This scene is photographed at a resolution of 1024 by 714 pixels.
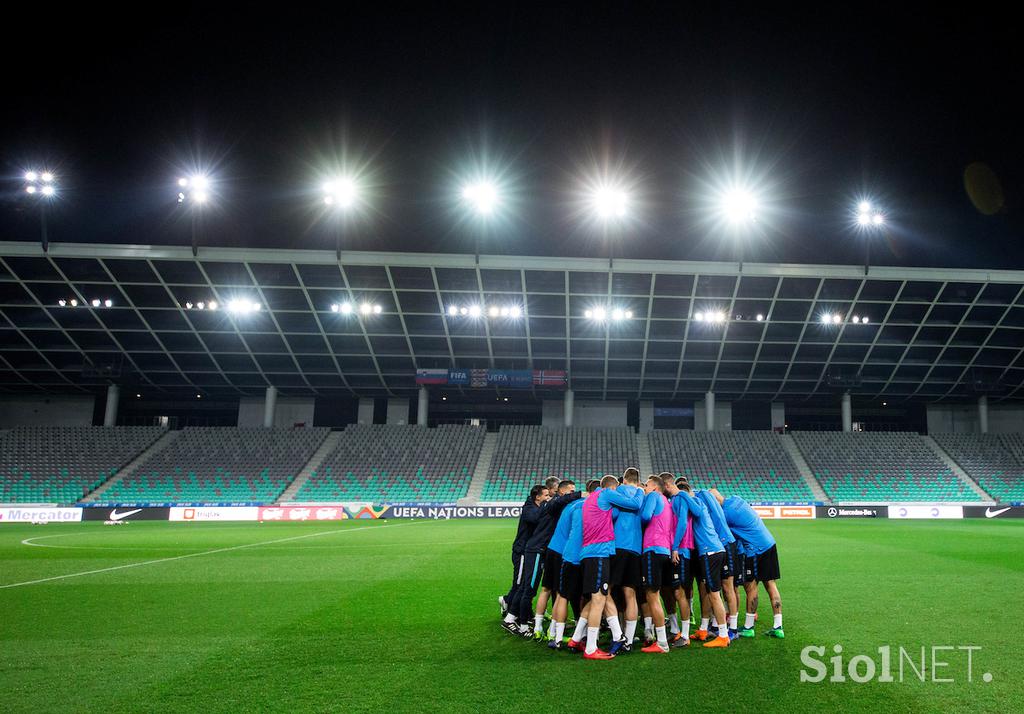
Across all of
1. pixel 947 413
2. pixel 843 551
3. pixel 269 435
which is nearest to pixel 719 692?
pixel 843 551

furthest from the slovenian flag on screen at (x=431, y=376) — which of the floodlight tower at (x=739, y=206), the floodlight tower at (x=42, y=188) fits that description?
the floodlight tower at (x=42, y=188)

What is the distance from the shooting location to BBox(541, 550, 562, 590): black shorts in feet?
26.4

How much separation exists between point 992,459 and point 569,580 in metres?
49.1

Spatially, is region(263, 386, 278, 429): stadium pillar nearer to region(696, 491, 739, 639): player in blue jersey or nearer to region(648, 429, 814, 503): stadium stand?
region(648, 429, 814, 503): stadium stand

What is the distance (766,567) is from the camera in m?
8.42

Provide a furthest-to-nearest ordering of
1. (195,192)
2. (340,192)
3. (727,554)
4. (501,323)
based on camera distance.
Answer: (501,323)
(340,192)
(195,192)
(727,554)

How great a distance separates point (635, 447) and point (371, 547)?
1150 inches

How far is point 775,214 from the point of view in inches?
1387

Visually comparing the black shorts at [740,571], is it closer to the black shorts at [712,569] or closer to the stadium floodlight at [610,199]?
the black shorts at [712,569]

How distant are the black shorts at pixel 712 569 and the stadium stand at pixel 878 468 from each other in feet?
→ 122

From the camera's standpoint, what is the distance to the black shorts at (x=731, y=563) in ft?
26.8

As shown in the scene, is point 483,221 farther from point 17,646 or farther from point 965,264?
point 17,646

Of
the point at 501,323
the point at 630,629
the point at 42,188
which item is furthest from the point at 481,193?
the point at 630,629

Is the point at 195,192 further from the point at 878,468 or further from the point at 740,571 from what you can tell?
the point at 878,468
